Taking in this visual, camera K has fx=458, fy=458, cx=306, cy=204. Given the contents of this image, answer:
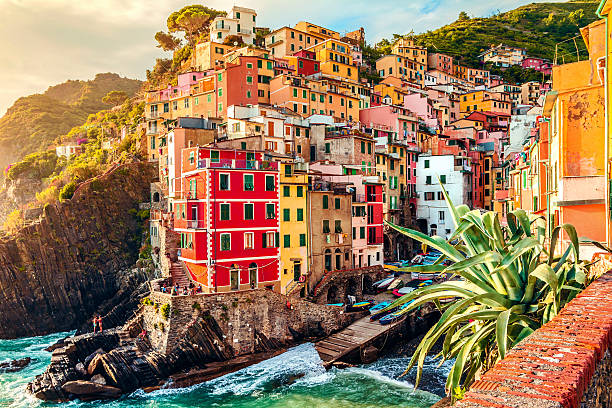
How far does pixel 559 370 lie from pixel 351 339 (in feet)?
106

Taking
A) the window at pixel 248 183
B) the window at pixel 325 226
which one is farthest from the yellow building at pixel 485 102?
the window at pixel 248 183

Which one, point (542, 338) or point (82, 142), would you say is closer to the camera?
point (542, 338)

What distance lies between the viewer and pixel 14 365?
124 feet

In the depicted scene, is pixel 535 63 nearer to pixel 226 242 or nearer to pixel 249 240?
pixel 249 240

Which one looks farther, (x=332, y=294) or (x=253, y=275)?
(x=332, y=294)

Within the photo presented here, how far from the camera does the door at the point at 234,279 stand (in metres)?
36.8

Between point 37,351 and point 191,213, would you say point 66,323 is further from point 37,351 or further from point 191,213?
point 191,213

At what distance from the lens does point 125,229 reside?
193ft

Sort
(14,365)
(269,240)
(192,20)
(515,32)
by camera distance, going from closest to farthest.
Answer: (14,365) → (269,240) → (192,20) → (515,32)

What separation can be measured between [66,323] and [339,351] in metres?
33.8

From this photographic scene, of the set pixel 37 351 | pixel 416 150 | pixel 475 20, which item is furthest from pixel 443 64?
pixel 37 351

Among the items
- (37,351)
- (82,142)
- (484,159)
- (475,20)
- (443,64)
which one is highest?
(475,20)

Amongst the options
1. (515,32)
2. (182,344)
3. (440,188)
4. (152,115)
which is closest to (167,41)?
(152,115)

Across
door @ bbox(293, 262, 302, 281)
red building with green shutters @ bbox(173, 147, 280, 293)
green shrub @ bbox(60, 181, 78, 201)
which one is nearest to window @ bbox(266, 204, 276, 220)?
red building with green shutters @ bbox(173, 147, 280, 293)
